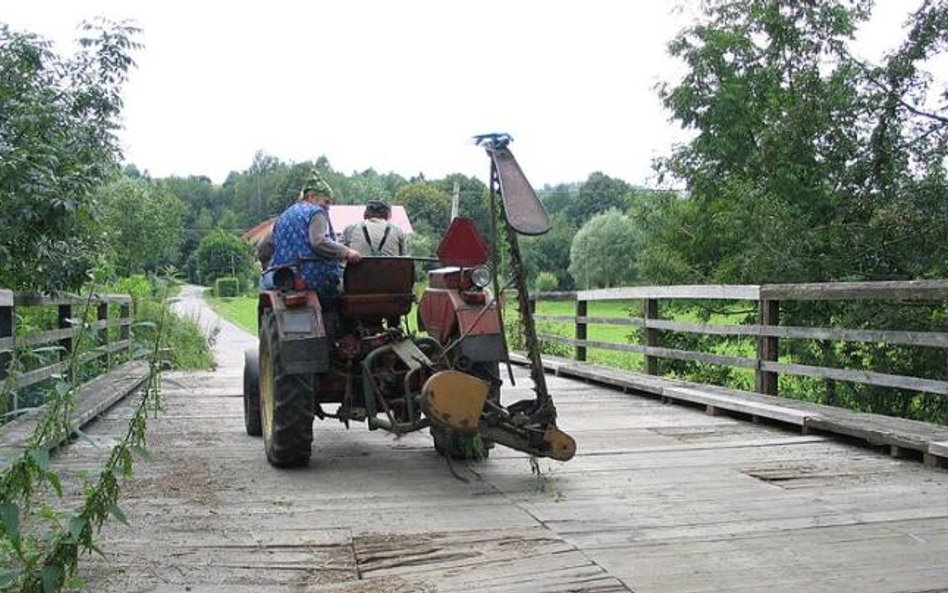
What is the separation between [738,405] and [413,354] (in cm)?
312

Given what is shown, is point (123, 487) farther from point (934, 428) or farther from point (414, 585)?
point (934, 428)

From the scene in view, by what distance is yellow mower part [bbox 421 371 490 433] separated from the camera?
4.52 metres

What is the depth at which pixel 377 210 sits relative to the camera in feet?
19.8

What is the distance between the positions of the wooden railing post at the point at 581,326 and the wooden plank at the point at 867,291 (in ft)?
13.7

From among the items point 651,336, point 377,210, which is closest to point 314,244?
point 377,210

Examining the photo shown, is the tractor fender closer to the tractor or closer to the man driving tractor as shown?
the tractor

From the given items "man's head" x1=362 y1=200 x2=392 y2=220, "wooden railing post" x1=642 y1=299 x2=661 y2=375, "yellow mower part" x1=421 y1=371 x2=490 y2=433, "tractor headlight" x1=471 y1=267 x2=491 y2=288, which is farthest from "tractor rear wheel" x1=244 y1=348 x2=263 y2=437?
"wooden railing post" x1=642 y1=299 x2=661 y2=375

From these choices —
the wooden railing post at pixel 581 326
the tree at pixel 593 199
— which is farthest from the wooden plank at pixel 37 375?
the tree at pixel 593 199

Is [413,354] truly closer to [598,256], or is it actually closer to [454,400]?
[454,400]

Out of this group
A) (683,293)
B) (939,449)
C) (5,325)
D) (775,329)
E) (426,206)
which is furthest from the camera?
(426,206)

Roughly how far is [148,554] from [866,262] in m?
10.1

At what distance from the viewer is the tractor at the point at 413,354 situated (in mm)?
4562

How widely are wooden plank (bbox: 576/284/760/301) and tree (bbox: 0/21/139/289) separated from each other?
5.39 m

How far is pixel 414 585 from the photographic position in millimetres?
3197
